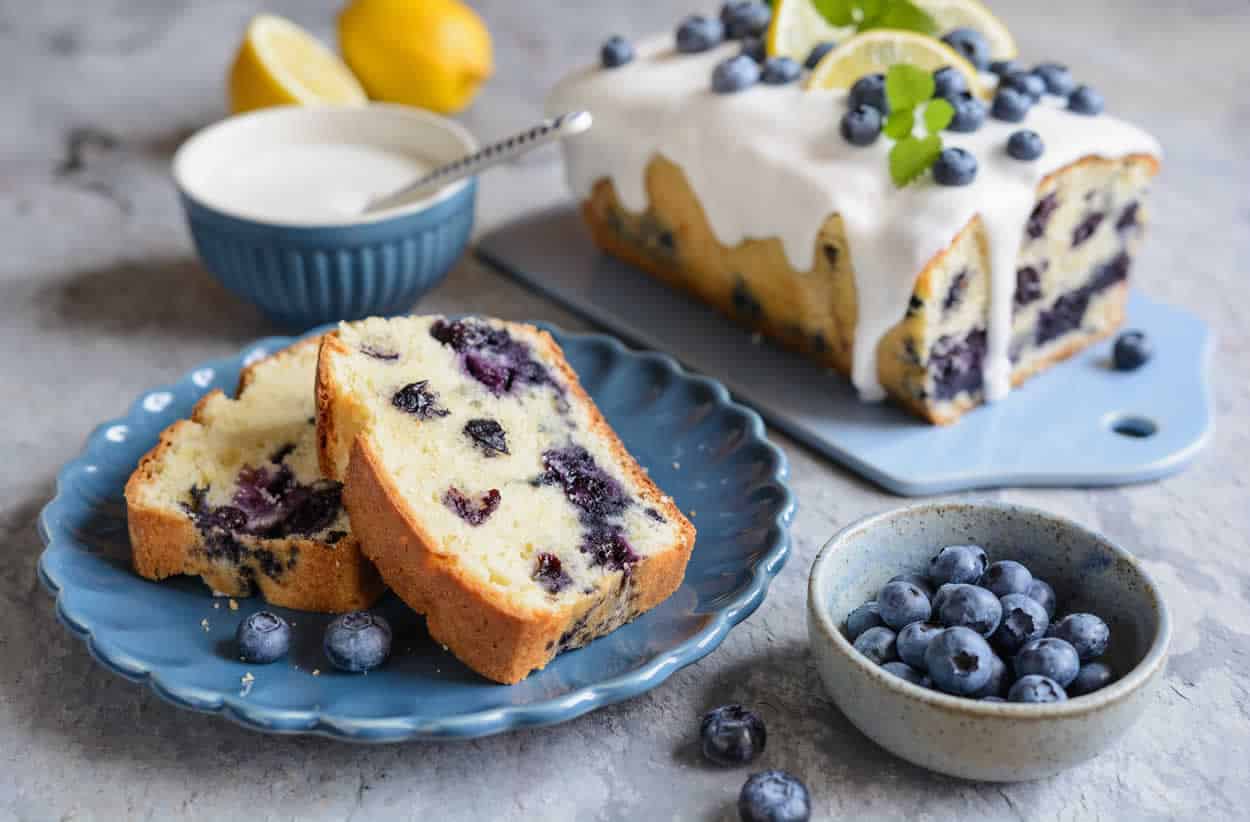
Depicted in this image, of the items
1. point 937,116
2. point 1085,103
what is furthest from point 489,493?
point 1085,103

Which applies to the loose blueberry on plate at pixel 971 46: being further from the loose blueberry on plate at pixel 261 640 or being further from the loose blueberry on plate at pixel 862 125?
the loose blueberry on plate at pixel 261 640

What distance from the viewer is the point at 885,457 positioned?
3.09 metres

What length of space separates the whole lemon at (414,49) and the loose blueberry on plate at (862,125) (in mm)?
1859

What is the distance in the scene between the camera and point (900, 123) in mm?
3059

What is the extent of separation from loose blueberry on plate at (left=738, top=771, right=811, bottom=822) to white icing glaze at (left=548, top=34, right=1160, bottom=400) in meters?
1.28

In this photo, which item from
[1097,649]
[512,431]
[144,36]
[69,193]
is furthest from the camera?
[144,36]

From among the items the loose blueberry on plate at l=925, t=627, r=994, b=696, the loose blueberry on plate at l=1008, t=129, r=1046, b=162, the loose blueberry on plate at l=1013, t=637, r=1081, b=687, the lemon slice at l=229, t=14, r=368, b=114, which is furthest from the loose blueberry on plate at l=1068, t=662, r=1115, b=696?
the lemon slice at l=229, t=14, r=368, b=114

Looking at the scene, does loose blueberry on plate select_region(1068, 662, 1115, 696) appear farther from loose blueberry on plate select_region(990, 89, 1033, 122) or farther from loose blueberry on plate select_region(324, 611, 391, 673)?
loose blueberry on plate select_region(990, 89, 1033, 122)

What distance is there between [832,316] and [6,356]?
209cm

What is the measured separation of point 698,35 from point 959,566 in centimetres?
183

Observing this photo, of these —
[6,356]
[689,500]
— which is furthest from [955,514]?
[6,356]

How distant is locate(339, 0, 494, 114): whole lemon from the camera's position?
450 centimetres

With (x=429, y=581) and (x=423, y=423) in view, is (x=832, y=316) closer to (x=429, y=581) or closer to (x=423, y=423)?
(x=423, y=423)

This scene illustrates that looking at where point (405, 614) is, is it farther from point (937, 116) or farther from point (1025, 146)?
point (1025, 146)
